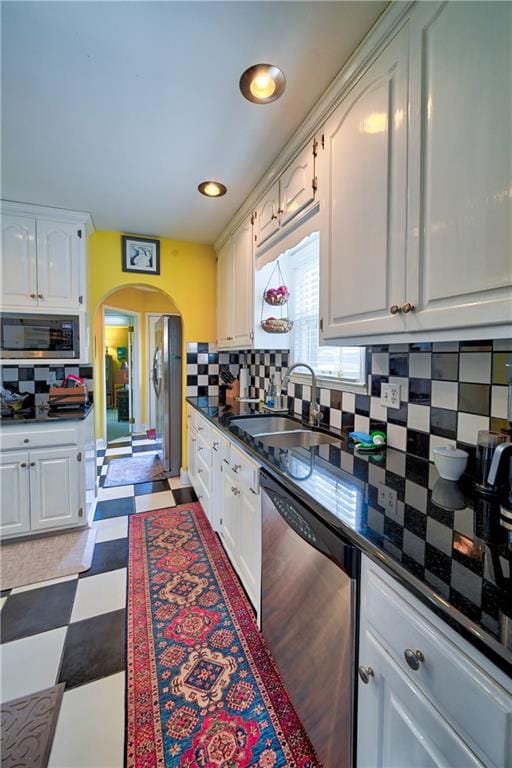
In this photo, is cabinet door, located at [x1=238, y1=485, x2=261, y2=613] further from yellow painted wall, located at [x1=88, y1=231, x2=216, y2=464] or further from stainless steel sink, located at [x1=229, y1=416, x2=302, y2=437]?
yellow painted wall, located at [x1=88, y1=231, x2=216, y2=464]

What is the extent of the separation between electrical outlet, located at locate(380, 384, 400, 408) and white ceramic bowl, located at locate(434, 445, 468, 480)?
1.12 feet

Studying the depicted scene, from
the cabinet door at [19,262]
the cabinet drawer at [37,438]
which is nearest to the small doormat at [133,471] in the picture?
the cabinet drawer at [37,438]

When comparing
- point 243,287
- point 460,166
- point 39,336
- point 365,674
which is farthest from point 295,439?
point 39,336

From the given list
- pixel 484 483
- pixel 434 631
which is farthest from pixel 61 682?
pixel 484 483

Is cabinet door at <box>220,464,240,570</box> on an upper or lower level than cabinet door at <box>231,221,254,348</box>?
lower

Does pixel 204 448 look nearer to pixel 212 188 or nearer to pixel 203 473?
pixel 203 473

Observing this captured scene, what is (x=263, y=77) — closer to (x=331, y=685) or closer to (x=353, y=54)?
(x=353, y=54)

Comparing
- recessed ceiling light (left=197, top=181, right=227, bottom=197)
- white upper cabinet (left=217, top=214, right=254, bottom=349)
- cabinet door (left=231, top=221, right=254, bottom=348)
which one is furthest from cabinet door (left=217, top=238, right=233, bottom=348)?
recessed ceiling light (left=197, top=181, right=227, bottom=197)

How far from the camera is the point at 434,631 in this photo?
22.9 inches

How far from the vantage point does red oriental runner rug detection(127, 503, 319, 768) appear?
107 centimetres

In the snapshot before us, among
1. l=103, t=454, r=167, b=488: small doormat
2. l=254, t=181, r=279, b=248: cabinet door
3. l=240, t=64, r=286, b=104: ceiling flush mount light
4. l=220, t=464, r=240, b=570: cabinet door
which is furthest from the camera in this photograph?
l=103, t=454, r=167, b=488: small doormat

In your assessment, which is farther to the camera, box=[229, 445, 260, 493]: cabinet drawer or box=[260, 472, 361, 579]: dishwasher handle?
box=[229, 445, 260, 493]: cabinet drawer

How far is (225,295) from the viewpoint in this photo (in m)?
2.92

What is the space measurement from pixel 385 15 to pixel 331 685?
78.8 inches
